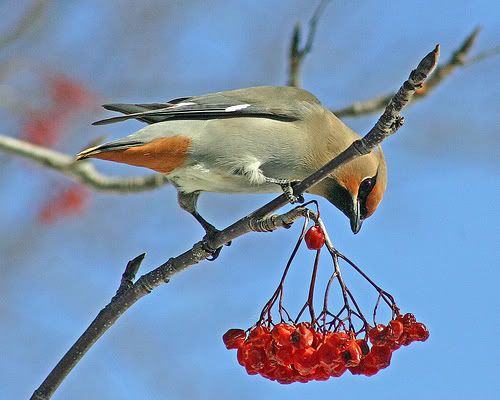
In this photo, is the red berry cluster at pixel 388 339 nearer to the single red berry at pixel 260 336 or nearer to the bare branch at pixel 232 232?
the single red berry at pixel 260 336

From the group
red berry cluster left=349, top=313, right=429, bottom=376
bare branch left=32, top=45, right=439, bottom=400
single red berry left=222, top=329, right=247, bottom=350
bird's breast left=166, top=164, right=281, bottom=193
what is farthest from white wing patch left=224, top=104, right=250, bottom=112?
red berry cluster left=349, top=313, right=429, bottom=376

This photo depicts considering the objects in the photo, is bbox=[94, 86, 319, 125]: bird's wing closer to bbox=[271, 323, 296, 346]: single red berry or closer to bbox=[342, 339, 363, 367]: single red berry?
bbox=[271, 323, 296, 346]: single red berry

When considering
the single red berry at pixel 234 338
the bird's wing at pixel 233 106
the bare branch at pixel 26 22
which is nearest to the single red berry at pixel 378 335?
the single red berry at pixel 234 338

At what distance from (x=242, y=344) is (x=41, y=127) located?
10.2 feet

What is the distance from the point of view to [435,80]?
412cm

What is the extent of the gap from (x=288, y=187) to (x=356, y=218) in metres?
0.68

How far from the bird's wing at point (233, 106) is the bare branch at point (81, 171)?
0.73m

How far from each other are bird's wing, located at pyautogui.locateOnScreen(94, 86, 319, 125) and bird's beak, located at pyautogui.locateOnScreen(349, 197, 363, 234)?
0.42 meters

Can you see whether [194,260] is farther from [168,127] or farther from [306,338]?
[168,127]

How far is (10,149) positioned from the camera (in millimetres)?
4410

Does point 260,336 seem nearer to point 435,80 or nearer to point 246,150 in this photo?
point 246,150

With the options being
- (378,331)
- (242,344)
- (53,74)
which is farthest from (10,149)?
(378,331)

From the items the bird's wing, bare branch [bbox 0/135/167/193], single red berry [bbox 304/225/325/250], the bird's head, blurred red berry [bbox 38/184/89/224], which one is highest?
blurred red berry [bbox 38/184/89/224]

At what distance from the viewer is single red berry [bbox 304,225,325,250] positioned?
2.66 metres
